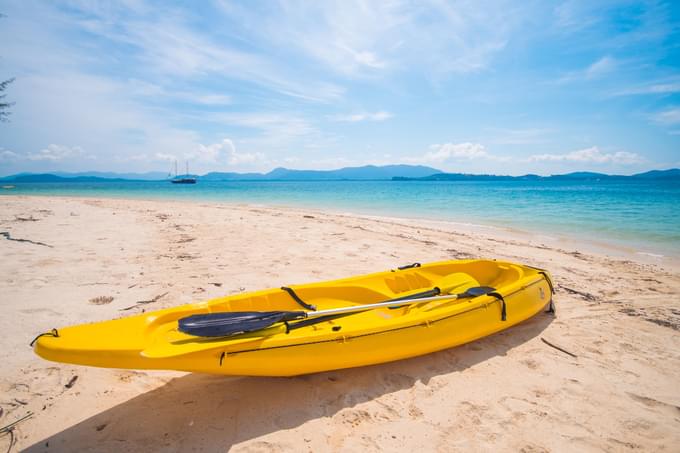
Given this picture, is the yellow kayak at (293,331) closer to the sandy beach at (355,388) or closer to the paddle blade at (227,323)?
the paddle blade at (227,323)

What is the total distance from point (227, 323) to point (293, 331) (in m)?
0.68

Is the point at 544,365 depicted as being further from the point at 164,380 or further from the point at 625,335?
the point at 164,380

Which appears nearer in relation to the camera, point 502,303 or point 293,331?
point 293,331

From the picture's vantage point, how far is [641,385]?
9.58ft

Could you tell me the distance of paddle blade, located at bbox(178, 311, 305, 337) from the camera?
7.91ft

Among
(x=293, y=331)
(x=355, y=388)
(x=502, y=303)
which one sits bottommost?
(x=355, y=388)

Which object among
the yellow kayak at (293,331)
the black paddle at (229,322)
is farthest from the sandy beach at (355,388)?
the black paddle at (229,322)

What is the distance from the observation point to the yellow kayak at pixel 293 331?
210 centimetres

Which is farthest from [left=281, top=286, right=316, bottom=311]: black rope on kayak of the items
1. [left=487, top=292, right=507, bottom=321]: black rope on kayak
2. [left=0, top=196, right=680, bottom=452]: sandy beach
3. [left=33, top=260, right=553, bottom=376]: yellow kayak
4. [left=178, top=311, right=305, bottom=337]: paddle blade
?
[left=487, top=292, right=507, bottom=321]: black rope on kayak

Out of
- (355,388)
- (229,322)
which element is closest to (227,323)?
(229,322)

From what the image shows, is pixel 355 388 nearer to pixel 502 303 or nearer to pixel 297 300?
→ pixel 297 300

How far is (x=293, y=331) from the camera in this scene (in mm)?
2969

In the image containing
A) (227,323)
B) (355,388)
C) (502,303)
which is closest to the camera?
(227,323)

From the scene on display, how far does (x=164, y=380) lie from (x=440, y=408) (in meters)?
2.46
